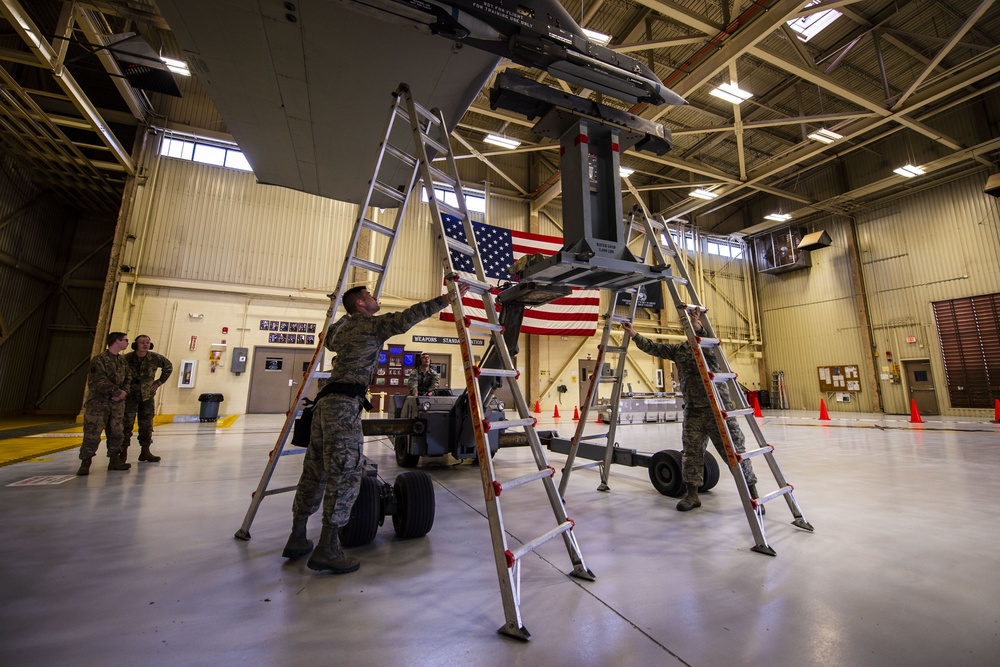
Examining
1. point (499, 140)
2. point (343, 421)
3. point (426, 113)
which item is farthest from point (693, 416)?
point (499, 140)

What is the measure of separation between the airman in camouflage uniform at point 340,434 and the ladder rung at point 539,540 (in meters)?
1.12

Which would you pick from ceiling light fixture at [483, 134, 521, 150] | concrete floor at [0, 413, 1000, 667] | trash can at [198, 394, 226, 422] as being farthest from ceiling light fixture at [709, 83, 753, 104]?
trash can at [198, 394, 226, 422]

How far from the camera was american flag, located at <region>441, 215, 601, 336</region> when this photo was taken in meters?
12.4

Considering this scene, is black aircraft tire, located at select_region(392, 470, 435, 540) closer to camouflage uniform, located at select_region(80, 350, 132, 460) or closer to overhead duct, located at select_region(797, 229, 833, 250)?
camouflage uniform, located at select_region(80, 350, 132, 460)

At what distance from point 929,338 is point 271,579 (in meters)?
23.0

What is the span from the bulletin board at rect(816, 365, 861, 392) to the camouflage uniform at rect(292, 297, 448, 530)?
22.7 m

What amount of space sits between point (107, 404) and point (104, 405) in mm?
36

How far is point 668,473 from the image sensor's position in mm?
4293

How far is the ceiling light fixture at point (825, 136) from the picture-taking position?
12.5 m

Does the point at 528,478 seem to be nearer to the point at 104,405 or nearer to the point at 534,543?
the point at 534,543

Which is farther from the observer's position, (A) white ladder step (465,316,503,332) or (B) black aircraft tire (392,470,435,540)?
(B) black aircraft tire (392,470,435,540)

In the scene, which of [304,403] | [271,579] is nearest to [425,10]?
[304,403]

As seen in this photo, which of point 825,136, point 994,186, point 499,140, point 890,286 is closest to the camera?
point 825,136

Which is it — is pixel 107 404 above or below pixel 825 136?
below
